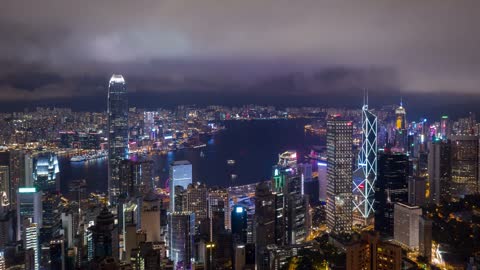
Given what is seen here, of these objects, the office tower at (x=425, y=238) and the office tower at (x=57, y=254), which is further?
the office tower at (x=425, y=238)

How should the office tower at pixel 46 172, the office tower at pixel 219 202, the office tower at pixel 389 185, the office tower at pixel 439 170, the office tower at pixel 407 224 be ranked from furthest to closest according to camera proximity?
the office tower at pixel 439 170 < the office tower at pixel 389 185 < the office tower at pixel 46 172 < the office tower at pixel 219 202 < the office tower at pixel 407 224

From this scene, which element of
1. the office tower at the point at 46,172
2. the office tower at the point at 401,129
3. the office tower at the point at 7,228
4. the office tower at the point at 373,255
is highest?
the office tower at the point at 401,129

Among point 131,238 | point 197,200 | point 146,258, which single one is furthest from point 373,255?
point 197,200

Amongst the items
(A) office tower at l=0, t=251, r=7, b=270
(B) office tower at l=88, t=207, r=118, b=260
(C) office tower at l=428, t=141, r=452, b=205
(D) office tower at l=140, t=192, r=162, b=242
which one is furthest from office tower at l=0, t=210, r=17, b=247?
(C) office tower at l=428, t=141, r=452, b=205

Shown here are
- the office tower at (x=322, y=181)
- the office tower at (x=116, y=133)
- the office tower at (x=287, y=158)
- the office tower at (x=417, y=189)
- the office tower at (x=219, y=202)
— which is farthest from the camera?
the office tower at (x=287, y=158)

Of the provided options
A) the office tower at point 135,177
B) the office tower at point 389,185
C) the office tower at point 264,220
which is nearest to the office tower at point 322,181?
the office tower at point 389,185

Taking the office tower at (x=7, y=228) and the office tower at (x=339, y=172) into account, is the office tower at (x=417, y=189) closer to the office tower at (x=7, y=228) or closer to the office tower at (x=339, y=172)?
the office tower at (x=339, y=172)

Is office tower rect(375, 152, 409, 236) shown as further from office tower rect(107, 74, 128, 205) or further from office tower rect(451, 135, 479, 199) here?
office tower rect(107, 74, 128, 205)

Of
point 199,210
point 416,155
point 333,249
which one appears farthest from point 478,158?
point 199,210
